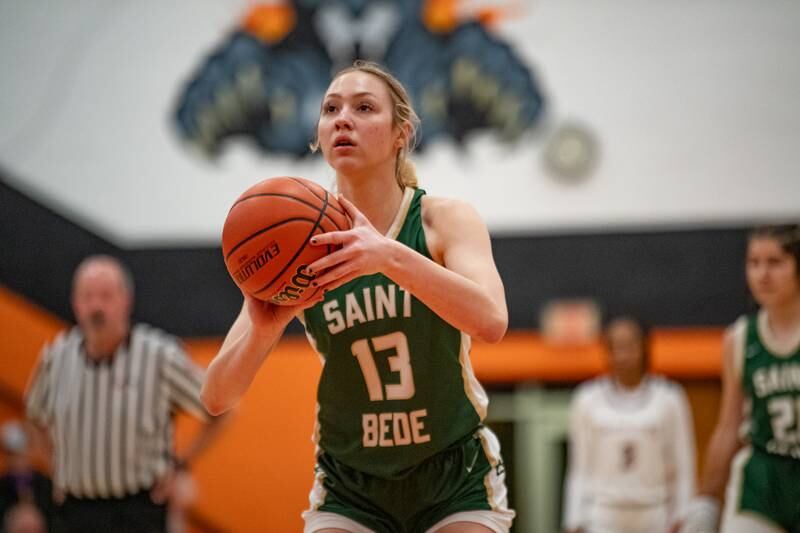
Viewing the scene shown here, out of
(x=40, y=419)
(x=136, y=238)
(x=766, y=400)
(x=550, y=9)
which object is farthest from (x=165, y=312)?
(x=766, y=400)

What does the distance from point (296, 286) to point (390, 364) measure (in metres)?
0.56

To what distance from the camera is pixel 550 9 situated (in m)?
9.62

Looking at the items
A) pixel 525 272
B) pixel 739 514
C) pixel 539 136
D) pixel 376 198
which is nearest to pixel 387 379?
pixel 376 198

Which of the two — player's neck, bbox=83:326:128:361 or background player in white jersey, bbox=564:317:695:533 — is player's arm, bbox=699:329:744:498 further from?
player's neck, bbox=83:326:128:361

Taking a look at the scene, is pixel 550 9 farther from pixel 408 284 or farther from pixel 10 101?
pixel 408 284

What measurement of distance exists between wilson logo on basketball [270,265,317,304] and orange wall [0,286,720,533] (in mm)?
6404

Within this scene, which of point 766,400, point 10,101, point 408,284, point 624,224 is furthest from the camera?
point 10,101

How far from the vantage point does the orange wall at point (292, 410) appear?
911cm

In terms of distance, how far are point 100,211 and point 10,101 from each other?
1425 millimetres

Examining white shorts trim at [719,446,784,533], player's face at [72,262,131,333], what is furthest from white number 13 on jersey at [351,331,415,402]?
player's face at [72,262,131,333]

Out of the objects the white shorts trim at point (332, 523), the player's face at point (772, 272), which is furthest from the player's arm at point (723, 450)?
the white shorts trim at point (332, 523)

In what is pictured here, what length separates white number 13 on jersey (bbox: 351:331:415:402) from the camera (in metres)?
3.17

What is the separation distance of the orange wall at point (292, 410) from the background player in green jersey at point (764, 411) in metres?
4.27

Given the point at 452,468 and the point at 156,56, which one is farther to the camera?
the point at 156,56
